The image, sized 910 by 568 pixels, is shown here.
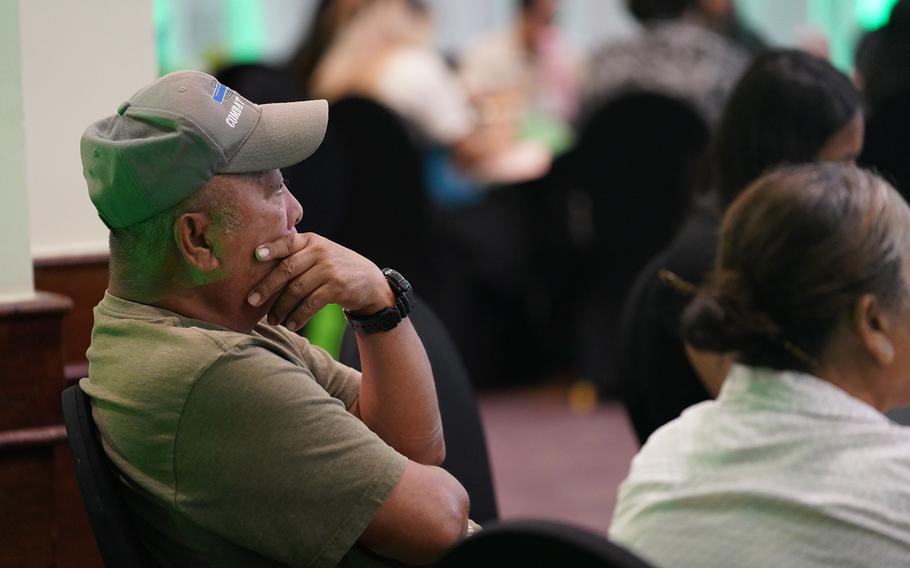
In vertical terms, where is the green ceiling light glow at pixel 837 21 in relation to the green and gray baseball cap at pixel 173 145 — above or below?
below

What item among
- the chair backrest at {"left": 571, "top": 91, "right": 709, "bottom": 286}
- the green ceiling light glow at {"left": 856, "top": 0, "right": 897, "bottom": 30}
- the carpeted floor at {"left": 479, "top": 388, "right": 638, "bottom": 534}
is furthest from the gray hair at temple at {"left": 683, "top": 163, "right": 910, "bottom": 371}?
the green ceiling light glow at {"left": 856, "top": 0, "right": 897, "bottom": 30}

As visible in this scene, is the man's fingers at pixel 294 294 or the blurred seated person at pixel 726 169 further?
the blurred seated person at pixel 726 169

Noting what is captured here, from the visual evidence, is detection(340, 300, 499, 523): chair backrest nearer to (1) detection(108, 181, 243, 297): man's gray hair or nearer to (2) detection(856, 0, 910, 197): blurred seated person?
(1) detection(108, 181, 243, 297): man's gray hair

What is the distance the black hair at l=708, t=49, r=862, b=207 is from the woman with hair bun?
1.00 m

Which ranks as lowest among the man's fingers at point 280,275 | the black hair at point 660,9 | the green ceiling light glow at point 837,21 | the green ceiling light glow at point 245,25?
the green ceiling light glow at point 245,25

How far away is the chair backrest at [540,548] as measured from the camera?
A: 1053 mm

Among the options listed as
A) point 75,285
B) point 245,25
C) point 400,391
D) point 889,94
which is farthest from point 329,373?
point 245,25

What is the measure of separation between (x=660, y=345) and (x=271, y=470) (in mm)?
1127

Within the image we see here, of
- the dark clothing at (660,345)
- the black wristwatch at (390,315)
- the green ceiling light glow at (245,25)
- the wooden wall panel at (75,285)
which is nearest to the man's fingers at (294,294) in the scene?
the black wristwatch at (390,315)

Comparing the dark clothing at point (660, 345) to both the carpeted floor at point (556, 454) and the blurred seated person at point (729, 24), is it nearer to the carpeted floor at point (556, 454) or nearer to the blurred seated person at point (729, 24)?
the carpeted floor at point (556, 454)

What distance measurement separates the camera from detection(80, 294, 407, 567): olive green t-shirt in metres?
1.48

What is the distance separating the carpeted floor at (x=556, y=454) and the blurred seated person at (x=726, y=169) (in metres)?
1.06

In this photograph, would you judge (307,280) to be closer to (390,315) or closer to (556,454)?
(390,315)

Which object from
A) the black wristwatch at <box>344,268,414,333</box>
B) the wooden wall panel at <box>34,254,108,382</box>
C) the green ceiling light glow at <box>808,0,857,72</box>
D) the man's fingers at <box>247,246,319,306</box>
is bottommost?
the green ceiling light glow at <box>808,0,857,72</box>
